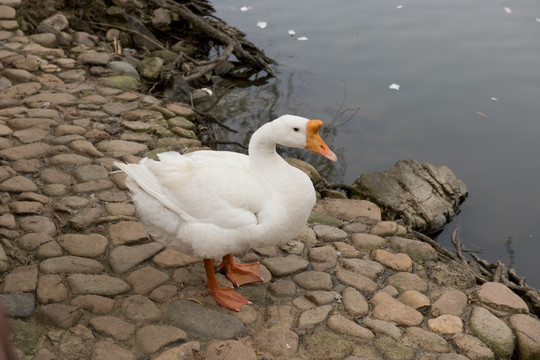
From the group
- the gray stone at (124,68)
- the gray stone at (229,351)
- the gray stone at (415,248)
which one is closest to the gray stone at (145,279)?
the gray stone at (229,351)

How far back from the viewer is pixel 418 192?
5844 millimetres

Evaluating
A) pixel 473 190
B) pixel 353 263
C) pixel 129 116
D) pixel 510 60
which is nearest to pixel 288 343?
pixel 353 263

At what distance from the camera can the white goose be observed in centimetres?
340

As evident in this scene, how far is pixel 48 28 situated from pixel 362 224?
5085 millimetres

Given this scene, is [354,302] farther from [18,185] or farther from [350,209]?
[18,185]

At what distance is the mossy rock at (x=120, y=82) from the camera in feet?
21.0

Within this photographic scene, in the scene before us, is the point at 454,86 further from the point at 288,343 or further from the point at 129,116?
the point at 288,343

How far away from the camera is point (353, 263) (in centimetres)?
419

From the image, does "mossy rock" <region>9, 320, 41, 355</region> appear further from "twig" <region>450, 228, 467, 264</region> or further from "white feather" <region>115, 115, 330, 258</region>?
"twig" <region>450, 228, 467, 264</region>

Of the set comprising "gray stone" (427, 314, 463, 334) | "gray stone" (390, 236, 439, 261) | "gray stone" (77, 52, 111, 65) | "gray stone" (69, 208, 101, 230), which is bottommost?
"gray stone" (390, 236, 439, 261)

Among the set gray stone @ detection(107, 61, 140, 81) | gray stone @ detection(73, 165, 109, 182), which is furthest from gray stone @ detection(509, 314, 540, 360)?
gray stone @ detection(107, 61, 140, 81)

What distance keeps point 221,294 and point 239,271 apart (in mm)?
317

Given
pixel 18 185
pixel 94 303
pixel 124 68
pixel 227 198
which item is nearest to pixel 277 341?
pixel 227 198

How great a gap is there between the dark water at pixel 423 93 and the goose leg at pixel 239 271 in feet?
8.66
